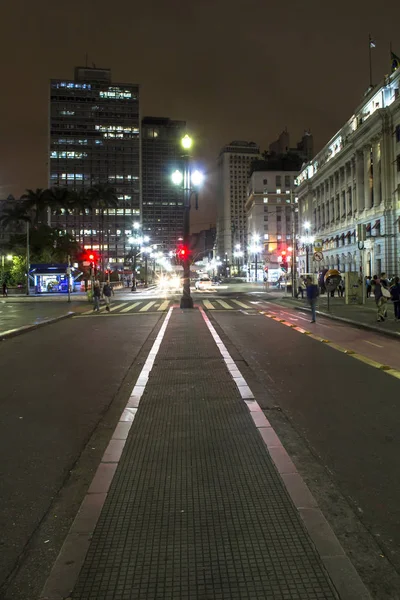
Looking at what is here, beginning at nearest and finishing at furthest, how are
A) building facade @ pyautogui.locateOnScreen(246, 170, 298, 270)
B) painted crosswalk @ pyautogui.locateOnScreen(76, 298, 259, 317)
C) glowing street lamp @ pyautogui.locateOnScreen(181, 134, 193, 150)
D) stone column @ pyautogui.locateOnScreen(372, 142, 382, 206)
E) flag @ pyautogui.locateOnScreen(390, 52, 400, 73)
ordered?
glowing street lamp @ pyautogui.locateOnScreen(181, 134, 193, 150)
painted crosswalk @ pyautogui.locateOnScreen(76, 298, 259, 317)
flag @ pyautogui.locateOnScreen(390, 52, 400, 73)
stone column @ pyautogui.locateOnScreen(372, 142, 382, 206)
building facade @ pyautogui.locateOnScreen(246, 170, 298, 270)

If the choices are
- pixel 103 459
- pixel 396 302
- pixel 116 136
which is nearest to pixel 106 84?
pixel 116 136

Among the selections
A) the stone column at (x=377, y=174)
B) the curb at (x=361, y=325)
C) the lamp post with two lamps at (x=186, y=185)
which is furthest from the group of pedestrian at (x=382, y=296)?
the stone column at (x=377, y=174)

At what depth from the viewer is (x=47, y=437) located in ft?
19.5

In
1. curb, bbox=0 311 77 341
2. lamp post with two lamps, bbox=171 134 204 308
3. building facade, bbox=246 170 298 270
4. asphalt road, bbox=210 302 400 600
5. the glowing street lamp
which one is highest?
building facade, bbox=246 170 298 270

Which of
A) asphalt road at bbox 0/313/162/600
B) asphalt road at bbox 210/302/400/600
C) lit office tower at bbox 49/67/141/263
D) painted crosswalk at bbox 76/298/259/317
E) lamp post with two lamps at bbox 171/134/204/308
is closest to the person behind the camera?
asphalt road at bbox 0/313/162/600

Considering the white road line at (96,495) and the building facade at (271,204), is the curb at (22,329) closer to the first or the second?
the white road line at (96,495)

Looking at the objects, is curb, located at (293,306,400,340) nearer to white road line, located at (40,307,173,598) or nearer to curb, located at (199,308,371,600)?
white road line, located at (40,307,173,598)

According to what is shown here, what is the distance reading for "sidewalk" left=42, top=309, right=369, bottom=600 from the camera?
294 cm

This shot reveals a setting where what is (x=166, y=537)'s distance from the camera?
11.5 feet

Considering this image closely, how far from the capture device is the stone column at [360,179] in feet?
197

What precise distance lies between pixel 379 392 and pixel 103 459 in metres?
4.84

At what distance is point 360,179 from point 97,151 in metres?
128

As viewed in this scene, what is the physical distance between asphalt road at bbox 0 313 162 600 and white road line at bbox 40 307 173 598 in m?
0.07

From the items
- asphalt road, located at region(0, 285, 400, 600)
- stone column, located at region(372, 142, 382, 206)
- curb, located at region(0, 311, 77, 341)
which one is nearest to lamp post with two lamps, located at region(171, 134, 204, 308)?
curb, located at region(0, 311, 77, 341)
